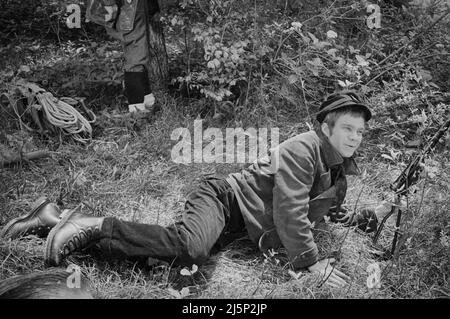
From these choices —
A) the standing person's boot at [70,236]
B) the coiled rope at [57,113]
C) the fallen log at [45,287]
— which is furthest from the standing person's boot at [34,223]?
the coiled rope at [57,113]

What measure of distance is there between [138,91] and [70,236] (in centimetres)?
165

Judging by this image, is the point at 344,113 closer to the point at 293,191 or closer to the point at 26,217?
the point at 293,191

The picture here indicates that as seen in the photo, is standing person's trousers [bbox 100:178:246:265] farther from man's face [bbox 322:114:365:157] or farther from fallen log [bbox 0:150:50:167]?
fallen log [bbox 0:150:50:167]

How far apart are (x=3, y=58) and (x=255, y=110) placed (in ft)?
8.75

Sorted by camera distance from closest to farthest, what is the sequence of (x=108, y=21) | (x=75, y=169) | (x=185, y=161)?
(x=75, y=169) < (x=185, y=161) < (x=108, y=21)

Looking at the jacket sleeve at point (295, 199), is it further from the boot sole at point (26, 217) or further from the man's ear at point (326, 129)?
the boot sole at point (26, 217)

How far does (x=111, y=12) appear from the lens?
11.5 ft

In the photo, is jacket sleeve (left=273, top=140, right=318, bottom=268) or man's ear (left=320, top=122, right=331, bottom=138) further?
man's ear (left=320, top=122, right=331, bottom=138)

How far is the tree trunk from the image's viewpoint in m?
3.74

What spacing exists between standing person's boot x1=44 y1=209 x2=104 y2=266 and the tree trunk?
175 cm

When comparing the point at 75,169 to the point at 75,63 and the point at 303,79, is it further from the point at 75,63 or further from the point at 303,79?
the point at 303,79

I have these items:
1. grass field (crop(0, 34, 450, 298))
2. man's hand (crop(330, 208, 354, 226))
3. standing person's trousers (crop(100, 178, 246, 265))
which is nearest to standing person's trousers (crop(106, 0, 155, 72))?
grass field (crop(0, 34, 450, 298))
